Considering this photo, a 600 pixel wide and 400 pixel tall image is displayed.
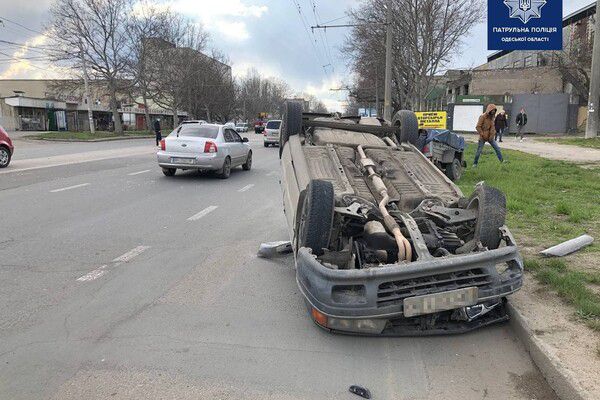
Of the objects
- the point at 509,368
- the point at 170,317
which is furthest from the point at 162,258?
the point at 509,368

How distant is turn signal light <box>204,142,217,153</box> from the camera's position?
517 inches

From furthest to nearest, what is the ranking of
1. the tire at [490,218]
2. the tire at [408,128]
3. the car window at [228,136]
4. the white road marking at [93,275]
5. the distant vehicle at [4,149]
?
the distant vehicle at [4,149]
the car window at [228,136]
the tire at [408,128]
the white road marking at [93,275]
the tire at [490,218]

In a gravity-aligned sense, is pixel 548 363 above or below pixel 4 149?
below

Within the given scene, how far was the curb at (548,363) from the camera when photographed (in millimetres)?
2893

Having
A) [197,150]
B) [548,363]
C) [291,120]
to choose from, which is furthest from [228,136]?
[548,363]

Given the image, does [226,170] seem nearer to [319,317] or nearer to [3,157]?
[3,157]

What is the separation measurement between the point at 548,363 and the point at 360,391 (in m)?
1.27

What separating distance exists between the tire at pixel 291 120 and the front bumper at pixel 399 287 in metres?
3.05

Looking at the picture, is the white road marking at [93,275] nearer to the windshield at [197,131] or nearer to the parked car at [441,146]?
→ the parked car at [441,146]

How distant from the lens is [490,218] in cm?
411

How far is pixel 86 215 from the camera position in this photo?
8.20 m

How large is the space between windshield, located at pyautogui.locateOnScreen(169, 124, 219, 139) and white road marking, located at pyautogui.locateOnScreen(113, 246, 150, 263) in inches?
301

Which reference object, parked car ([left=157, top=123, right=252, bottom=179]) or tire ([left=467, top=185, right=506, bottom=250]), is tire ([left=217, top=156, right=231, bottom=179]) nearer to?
parked car ([left=157, top=123, right=252, bottom=179])

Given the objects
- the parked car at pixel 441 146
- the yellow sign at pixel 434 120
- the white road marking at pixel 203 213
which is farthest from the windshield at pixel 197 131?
the yellow sign at pixel 434 120
